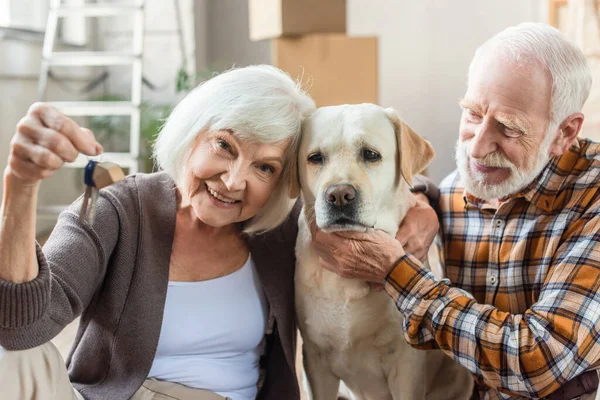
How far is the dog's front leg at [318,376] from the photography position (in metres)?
1.67

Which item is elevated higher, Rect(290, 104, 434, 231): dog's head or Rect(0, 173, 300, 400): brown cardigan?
Rect(290, 104, 434, 231): dog's head

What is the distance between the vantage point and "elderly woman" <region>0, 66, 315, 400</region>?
1.41m

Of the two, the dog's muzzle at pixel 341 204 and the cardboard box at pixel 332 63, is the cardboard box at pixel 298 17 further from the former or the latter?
the dog's muzzle at pixel 341 204

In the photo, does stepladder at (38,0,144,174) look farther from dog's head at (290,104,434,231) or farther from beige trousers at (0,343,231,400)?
beige trousers at (0,343,231,400)

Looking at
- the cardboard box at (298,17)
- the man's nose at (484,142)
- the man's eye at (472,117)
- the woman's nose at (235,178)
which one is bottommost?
the woman's nose at (235,178)

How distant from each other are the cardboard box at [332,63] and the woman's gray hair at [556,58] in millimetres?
1746

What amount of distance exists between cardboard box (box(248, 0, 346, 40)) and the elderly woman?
1617 mm

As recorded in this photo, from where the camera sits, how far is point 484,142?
1.48 m

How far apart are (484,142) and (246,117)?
20.6 inches

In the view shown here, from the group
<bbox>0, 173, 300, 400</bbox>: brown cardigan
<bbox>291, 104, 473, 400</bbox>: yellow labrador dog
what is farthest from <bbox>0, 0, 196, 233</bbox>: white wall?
<bbox>291, 104, 473, 400</bbox>: yellow labrador dog

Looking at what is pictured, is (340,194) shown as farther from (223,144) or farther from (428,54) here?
(428,54)

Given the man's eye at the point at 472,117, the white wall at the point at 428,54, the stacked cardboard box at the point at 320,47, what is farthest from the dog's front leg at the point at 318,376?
the white wall at the point at 428,54

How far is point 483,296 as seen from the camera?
1.59m

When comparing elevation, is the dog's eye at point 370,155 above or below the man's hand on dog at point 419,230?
above
